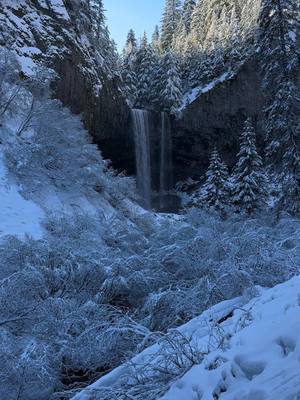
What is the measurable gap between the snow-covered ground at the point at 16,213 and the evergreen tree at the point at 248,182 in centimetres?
1327

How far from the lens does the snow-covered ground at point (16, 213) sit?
11.2 metres

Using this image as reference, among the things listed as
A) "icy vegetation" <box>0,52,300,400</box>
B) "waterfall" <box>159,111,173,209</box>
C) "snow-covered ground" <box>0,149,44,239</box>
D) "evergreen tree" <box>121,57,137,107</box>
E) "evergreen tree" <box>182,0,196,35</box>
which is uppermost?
"evergreen tree" <box>182,0,196,35</box>

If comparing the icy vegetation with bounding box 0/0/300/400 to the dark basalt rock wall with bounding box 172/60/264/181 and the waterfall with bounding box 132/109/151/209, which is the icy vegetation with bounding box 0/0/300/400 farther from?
the dark basalt rock wall with bounding box 172/60/264/181

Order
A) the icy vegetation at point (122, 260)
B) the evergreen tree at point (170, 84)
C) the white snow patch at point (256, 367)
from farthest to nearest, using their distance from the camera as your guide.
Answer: the evergreen tree at point (170, 84)
the icy vegetation at point (122, 260)
the white snow patch at point (256, 367)

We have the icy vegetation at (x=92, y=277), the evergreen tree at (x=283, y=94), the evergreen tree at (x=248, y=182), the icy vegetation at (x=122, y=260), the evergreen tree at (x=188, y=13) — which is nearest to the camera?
the icy vegetation at (x=122, y=260)

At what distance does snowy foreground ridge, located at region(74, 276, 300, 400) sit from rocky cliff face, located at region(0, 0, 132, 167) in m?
17.7

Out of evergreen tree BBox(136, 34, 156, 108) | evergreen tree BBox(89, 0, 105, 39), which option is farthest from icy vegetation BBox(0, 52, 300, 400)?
evergreen tree BBox(136, 34, 156, 108)

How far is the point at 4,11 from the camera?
21.7m

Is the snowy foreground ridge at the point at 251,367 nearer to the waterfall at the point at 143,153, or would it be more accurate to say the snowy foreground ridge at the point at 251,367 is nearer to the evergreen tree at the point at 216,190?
the evergreen tree at the point at 216,190

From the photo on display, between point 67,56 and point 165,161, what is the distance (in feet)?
54.4

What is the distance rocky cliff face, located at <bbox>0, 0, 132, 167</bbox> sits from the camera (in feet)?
70.9

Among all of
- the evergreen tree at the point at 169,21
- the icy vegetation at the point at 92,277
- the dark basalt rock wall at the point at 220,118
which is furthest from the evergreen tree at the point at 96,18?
the evergreen tree at the point at 169,21

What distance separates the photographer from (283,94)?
15586 mm

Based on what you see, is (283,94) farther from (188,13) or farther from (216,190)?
(188,13)
